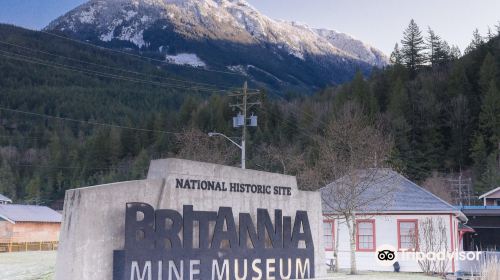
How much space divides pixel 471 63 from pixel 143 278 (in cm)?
8813

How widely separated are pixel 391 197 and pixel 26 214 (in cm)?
3940

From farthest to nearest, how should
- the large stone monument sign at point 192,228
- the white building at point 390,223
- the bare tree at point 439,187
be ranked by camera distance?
the bare tree at point 439,187 → the white building at point 390,223 → the large stone monument sign at point 192,228

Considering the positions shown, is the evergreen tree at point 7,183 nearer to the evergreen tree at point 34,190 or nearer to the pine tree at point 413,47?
the evergreen tree at point 34,190

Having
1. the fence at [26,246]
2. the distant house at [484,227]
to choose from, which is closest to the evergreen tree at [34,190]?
the fence at [26,246]

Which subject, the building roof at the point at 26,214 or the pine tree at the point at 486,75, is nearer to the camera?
the building roof at the point at 26,214

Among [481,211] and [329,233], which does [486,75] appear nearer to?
[481,211]

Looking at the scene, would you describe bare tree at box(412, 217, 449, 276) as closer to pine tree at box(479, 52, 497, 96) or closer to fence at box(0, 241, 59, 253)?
fence at box(0, 241, 59, 253)

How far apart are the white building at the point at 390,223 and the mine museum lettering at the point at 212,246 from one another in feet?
34.2

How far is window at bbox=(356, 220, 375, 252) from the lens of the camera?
29078 millimetres

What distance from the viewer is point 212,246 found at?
1516 centimetres

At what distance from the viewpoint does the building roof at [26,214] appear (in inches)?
2126

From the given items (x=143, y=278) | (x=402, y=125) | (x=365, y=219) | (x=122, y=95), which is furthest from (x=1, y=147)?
(x=143, y=278)

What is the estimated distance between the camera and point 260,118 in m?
91.7

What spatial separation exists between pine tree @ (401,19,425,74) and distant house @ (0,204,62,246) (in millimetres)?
68527
